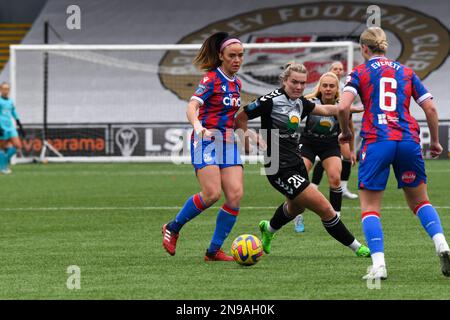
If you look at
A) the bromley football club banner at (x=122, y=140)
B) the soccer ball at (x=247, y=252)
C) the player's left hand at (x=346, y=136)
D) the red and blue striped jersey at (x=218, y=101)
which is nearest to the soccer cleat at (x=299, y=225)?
the red and blue striped jersey at (x=218, y=101)

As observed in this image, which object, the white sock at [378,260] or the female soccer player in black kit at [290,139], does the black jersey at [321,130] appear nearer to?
the female soccer player in black kit at [290,139]

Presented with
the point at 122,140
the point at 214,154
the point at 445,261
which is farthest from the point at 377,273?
the point at 122,140

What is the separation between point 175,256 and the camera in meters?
9.27

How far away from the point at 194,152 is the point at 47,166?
1812 cm

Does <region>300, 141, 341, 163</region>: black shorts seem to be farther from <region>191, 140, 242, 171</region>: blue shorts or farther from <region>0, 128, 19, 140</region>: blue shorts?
<region>0, 128, 19, 140</region>: blue shorts

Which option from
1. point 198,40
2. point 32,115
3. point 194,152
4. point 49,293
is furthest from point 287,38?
point 49,293

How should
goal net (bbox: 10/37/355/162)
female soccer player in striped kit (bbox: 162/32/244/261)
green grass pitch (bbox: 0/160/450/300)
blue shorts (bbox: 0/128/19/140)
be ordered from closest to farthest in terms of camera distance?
green grass pitch (bbox: 0/160/450/300) < female soccer player in striped kit (bbox: 162/32/244/261) < blue shorts (bbox: 0/128/19/140) < goal net (bbox: 10/37/355/162)

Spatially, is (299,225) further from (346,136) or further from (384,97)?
(384,97)

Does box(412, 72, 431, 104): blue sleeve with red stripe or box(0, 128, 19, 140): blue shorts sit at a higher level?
box(0, 128, 19, 140): blue shorts

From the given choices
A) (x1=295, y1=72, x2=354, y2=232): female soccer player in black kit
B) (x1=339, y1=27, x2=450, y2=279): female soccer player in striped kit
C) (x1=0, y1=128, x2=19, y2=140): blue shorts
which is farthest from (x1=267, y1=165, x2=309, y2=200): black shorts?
(x1=0, y1=128, x2=19, y2=140): blue shorts

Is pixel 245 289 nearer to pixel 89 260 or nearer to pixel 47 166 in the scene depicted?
pixel 89 260

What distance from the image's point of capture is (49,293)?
7.04 meters

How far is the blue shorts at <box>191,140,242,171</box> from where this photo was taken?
29.1ft

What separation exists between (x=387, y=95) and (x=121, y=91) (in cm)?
2579
